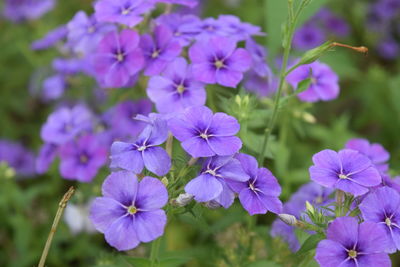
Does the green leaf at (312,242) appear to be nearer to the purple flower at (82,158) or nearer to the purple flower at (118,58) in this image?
the purple flower at (118,58)

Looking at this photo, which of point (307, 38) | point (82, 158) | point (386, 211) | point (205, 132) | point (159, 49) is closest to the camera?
point (386, 211)

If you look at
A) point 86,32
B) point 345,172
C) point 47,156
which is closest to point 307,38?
point 86,32

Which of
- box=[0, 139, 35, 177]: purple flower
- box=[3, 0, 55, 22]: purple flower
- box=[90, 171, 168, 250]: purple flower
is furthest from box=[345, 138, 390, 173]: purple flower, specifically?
box=[3, 0, 55, 22]: purple flower

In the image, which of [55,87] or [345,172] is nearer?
[345,172]

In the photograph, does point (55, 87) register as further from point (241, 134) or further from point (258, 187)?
point (258, 187)

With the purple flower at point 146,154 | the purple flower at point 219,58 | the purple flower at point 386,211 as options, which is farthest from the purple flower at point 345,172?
the purple flower at point 219,58
